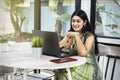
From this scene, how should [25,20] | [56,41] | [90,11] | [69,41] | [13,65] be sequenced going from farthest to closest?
[90,11]
[25,20]
[69,41]
[56,41]
[13,65]

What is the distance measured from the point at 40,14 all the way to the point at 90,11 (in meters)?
0.88

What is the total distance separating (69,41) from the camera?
2453 millimetres

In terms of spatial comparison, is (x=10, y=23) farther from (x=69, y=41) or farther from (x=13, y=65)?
(x=13, y=65)

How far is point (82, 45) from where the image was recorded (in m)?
2.20

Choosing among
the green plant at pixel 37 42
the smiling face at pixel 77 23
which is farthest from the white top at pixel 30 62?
the smiling face at pixel 77 23

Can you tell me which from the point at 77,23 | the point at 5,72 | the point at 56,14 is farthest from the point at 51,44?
the point at 56,14

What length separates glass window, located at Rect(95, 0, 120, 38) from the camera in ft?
11.5

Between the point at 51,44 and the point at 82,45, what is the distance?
323 millimetres

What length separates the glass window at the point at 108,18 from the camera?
3510 mm

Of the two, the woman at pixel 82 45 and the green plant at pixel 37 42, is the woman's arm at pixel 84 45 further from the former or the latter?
the green plant at pixel 37 42

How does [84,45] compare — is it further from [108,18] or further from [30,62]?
[108,18]

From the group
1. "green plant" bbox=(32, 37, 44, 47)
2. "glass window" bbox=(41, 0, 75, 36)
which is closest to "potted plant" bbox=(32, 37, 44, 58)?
"green plant" bbox=(32, 37, 44, 47)

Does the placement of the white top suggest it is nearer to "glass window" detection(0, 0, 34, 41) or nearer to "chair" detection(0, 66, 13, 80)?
"chair" detection(0, 66, 13, 80)

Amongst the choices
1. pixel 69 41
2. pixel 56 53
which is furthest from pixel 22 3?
pixel 56 53
